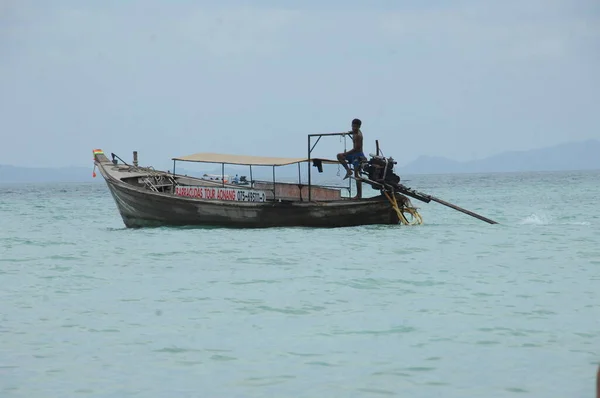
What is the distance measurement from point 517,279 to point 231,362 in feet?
24.4

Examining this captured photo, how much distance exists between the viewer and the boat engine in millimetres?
22188

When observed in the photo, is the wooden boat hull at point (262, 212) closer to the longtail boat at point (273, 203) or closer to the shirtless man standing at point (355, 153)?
the longtail boat at point (273, 203)

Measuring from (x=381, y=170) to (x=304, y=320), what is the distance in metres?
11.5

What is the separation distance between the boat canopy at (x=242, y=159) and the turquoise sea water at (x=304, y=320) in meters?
2.77

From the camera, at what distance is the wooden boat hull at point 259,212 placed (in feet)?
73.6

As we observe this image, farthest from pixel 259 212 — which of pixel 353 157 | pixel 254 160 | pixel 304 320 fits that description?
pixel 304 320

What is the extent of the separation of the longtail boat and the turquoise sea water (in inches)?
66.1

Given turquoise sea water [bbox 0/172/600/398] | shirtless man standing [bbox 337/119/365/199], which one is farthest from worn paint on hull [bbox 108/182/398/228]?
turquoise sea water [bbox 0/172/600/398]

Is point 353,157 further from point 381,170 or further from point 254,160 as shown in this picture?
point 254,160

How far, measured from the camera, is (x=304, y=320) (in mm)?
11203

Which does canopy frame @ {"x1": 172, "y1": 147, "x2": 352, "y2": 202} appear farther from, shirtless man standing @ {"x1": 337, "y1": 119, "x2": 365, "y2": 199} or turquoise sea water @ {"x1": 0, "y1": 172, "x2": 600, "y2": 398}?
turquoise sea water @ {"x1": 0, "y1": 172, "x2": 600, "y2": 398}

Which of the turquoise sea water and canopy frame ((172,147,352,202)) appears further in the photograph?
canopy frame ((172,147,352,202))

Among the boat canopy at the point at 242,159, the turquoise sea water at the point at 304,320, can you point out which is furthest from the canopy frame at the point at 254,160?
the turquoise sea water at the point at 304,320

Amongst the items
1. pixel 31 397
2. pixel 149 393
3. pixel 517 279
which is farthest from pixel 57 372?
pixel 517 279
